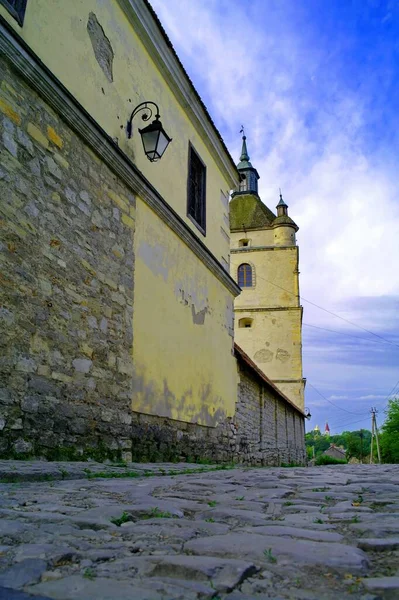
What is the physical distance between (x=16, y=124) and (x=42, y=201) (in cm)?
76

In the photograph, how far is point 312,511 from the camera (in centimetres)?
261

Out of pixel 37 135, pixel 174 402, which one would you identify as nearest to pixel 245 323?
pixel 174 402

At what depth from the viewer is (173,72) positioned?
29.4 feet

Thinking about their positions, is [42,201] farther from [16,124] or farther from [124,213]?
[124,213]

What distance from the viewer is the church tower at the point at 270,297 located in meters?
29.2

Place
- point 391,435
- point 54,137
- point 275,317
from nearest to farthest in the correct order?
point 54,137, point 275,317, point 391,435

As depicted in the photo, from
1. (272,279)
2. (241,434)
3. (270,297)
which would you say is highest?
(272,279)

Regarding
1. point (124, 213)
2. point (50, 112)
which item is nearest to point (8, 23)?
point (50, 112)

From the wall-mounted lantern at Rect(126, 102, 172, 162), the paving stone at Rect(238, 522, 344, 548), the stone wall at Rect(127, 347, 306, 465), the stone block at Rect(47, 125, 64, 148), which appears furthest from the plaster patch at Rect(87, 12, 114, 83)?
the paving stone at Rect(238, 522, 344, 548)

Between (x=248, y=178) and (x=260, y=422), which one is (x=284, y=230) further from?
(x=260, y=422)

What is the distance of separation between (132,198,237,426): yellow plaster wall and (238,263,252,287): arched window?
19.9 metres

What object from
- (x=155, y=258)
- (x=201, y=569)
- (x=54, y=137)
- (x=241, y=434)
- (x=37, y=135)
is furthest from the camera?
(x=241, y=434)

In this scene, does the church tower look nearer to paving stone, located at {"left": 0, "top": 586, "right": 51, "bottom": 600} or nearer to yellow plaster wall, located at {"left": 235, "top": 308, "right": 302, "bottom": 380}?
yellow plaster wall, located at {"left": 235, "top": 308, "right": 302, "bottom": 380}

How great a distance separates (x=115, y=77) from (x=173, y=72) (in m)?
2.10
